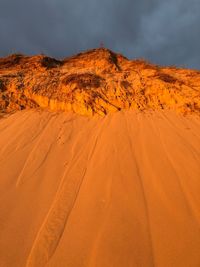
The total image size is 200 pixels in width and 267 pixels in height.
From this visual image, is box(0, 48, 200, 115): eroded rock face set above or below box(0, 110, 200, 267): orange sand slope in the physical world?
above

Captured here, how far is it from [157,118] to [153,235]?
15.2ft

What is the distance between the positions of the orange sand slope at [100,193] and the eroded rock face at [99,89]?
48.7 inches

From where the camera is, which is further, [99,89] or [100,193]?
[99,89]

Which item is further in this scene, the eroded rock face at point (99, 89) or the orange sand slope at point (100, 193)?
the eroded rock face at point (99, 89)

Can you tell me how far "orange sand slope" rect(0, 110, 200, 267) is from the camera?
3.16 metres

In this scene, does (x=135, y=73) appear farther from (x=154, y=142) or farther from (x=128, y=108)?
(x=154, y=142)

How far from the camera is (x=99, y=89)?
8.82 metres

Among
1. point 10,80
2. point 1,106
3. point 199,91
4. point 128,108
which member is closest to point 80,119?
point 128,108

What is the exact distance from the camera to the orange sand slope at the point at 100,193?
3.16 meters

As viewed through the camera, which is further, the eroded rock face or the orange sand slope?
the eroded rock face

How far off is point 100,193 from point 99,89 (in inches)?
204

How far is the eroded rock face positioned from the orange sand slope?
124 centimetres

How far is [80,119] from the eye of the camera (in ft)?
24.6

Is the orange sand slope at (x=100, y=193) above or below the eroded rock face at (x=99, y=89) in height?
below
